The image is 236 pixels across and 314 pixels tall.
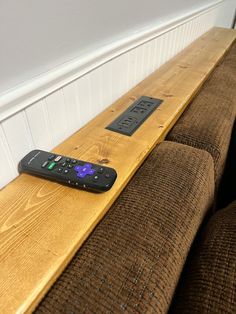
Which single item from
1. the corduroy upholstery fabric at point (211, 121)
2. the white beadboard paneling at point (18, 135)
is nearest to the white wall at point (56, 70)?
the white beadboard paneling at point (18, 135)

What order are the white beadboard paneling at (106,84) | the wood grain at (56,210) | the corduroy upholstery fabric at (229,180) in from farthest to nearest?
the corduroy upholstery fabric at (229,180) < the white beadboard paneling at (106,84) < the wood grain at (56,210)

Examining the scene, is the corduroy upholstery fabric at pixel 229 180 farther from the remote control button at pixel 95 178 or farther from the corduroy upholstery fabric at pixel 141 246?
the remote control button at pixel 95 178

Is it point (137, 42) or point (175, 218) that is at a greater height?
point (137, 42)

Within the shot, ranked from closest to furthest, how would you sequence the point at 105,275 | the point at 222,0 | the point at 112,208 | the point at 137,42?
the point at 105,275, the point at 112,208, the point at 137,42, the point at 222,0

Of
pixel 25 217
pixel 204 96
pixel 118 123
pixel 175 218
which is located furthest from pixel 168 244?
pixel 204 96

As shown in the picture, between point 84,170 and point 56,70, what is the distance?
0.70ft

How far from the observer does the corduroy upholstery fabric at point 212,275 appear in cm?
35

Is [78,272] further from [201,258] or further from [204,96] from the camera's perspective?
[204,96]

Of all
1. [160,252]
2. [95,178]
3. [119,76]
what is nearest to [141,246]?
[160,252]

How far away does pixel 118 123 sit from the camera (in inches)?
25.2

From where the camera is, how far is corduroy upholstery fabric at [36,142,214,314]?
1.10 feet

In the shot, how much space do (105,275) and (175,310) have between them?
0.13 metres

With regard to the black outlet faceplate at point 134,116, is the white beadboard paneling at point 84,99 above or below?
above

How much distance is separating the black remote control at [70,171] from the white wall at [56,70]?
32 mm
